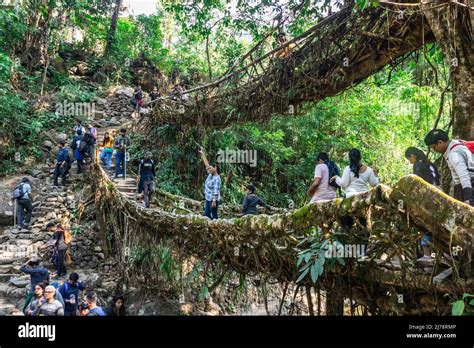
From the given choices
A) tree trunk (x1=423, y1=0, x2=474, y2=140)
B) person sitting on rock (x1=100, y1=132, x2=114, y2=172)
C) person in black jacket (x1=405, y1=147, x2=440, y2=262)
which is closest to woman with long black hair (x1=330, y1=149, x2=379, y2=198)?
person in black jacket (x1=405, y1=147, x2=440, y2=262)

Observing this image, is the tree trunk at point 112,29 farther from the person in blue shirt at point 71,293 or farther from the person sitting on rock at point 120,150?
the person in blue shirt at point 71,293

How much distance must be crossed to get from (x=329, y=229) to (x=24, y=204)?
30.2 ft

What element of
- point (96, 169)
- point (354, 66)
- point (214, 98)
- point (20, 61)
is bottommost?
point (96, 169)

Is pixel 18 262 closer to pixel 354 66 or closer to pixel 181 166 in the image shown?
pixel 181 166

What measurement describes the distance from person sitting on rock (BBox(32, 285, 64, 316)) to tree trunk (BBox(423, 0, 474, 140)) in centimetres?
504

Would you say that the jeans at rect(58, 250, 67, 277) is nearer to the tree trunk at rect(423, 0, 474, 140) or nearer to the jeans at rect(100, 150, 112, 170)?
the jeans at rect(100, 150, 112, 170)

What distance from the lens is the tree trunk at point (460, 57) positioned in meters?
3.98

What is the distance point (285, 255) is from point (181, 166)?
30.9 feet

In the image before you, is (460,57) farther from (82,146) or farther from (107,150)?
(82,146)

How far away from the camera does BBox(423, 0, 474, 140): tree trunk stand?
398cm
